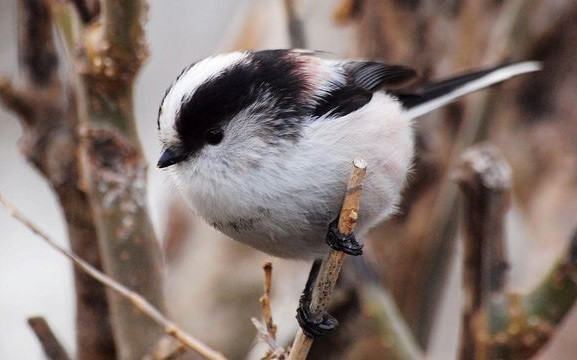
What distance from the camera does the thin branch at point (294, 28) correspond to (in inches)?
86.7

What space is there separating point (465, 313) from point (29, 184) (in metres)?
3.06

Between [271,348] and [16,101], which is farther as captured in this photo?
[16,101]

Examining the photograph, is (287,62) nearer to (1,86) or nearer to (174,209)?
(1,86)

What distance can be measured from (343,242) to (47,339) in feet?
1.92

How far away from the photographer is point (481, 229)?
175 cm

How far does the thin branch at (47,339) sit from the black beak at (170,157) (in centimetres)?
36

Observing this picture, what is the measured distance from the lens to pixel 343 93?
1.74 m

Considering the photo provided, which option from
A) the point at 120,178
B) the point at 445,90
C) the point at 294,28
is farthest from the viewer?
the point at 294,28

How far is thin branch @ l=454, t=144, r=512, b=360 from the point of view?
172 centimetres

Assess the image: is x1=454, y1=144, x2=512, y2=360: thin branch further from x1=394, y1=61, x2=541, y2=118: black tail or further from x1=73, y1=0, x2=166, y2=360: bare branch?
x1=73, y1=0, x2=166, y2=360: bare branch

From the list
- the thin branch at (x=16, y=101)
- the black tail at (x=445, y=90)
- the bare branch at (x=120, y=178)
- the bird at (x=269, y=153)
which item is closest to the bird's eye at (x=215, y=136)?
the bird at (x=269, y=153)

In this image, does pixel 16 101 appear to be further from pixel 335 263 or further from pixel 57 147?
pixel 335 263

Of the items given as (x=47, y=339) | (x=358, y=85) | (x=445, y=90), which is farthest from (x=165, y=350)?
(x=445, y=90)

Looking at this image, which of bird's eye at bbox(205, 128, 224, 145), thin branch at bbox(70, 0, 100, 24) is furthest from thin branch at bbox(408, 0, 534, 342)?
thin branch at bbox(70, 0, 100, 24)
